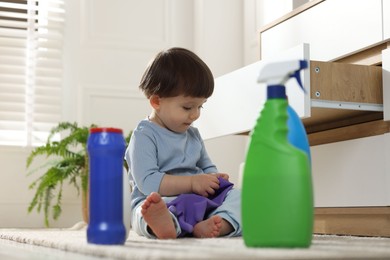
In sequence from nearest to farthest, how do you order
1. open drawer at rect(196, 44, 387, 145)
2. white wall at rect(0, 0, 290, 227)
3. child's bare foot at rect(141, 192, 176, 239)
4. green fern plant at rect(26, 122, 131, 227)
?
child's bare foot at rect(141, 192, 176, 239), open drawer at rect(196, 44, 387, 145), green fern plant at rect(26, 122, 131, 227), white wall at rect(0, 0, 290, 227)

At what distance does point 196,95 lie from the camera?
168 centimetres

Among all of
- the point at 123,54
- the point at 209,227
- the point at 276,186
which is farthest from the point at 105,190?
the point at 123,54

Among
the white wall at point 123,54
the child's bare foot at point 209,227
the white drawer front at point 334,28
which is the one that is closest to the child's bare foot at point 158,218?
the child's bare foot at point 209,227

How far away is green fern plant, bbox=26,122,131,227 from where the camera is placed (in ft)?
10.3

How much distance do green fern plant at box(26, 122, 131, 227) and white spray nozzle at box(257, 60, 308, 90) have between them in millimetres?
2135

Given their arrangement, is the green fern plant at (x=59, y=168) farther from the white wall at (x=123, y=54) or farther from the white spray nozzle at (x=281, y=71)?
the white spray nozzle at (x=281, y=71)

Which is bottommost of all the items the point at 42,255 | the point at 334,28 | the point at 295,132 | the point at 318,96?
the point at 42,255

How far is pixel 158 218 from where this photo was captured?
1455 millimetres

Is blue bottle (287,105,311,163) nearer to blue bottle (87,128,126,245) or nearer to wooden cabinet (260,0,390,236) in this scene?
blue bottle (87,128,126,245)

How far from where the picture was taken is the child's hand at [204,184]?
5.42 feet

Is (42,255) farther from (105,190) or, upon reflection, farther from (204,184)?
(204,184)

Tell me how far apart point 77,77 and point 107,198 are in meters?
2.44

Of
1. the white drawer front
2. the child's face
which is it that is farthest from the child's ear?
the white drawer front

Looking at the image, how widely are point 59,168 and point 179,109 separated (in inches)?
62.8
